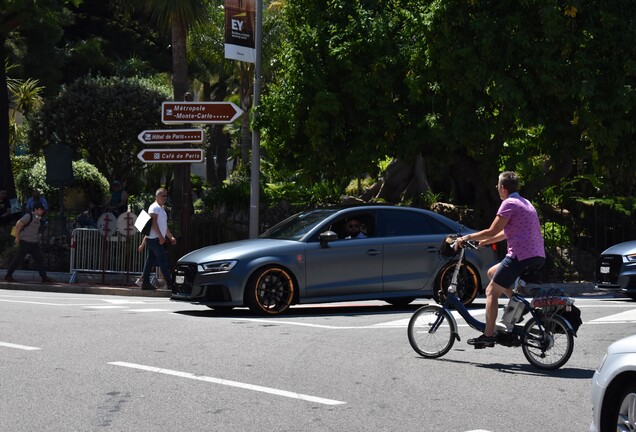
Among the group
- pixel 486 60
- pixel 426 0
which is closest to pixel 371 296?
pixel 486 60

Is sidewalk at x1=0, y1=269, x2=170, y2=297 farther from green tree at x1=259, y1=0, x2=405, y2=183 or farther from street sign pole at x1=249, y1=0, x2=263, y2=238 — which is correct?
green tree at x1=259, y1=0, x2=405, y2=183

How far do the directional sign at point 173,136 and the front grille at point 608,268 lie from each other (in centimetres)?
839

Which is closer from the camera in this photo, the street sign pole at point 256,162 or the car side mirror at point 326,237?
the car side mirror at point 326,237

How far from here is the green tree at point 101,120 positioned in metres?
38.5

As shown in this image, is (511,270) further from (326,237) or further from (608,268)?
(608,268)

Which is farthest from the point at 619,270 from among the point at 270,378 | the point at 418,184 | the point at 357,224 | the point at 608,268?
the point at 418,184

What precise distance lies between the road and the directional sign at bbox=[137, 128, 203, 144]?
829 cm

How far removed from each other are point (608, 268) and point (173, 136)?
9.15 meters

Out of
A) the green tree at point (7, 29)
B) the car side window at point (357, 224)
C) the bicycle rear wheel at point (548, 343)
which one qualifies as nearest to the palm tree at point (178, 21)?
the green tree at point (7, 29)

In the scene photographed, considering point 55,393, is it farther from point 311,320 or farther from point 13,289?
point 13,289

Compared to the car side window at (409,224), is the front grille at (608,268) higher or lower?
lower

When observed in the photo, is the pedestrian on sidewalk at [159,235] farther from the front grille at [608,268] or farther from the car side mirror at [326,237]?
the front grille at [608,268]

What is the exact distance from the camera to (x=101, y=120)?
38.7 meters

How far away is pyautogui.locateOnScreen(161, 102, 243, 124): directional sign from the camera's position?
836 inches
